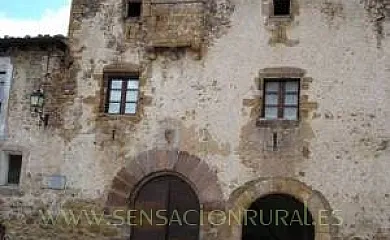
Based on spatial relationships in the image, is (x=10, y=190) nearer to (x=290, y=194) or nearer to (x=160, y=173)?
(x=160, y=173)

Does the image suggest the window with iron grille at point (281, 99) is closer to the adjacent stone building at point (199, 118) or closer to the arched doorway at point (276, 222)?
the adjacent stone building at point (199, 118)

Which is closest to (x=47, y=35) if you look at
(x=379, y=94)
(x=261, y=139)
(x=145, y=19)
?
(x=145, y=19)

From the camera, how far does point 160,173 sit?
1280 cm

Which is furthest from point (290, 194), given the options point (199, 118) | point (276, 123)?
point (199, 118)

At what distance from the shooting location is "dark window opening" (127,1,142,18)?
45.3 feet

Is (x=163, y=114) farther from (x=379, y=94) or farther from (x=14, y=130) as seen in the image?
(x=379, y=94)

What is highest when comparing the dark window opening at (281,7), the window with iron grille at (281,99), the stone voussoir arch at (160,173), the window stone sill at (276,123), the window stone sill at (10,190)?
the dark window opening at (281,7)

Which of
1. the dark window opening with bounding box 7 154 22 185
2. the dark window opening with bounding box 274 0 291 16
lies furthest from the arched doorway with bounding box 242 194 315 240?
the dark window opening with bounding box 7 154 22 185

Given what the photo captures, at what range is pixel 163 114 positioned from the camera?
13.0 metres

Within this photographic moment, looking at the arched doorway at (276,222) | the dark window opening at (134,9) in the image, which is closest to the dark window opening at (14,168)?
the dark window opening at (134,9)

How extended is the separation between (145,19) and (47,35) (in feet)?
7.96

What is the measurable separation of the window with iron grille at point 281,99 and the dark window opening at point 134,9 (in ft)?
11.9

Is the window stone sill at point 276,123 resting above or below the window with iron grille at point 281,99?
below

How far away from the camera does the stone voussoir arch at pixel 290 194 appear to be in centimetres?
1164
